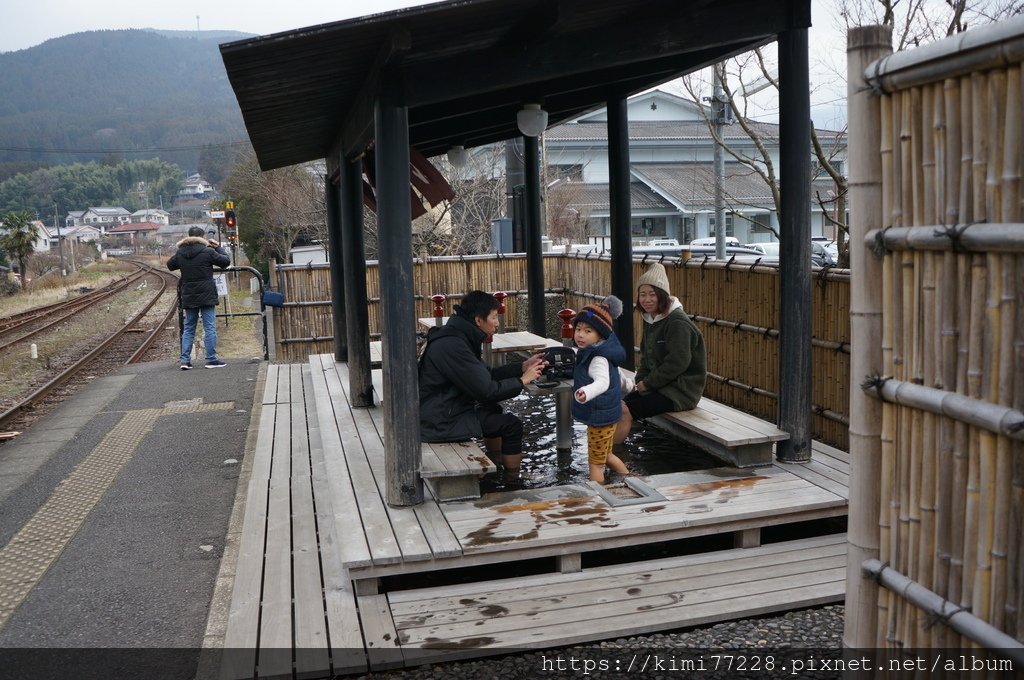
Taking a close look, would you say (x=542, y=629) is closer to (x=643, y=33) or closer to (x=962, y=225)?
(x=962, y=225)

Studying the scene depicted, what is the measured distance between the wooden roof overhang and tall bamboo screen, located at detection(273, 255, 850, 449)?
207 centimetres

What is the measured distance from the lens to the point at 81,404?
34.1 feet

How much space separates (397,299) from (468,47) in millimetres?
1396

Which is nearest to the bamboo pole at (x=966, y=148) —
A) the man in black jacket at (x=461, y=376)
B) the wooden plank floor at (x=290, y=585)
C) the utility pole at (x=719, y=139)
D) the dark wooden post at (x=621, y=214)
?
the wooden plank floor at (x=290, y=585)

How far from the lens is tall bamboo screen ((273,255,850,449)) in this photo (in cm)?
648

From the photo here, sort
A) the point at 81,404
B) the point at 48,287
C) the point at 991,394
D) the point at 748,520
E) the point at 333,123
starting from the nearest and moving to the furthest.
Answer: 1. the point at 991,394
2. the point at 748,520
3. the point at 333,123
4. the point at 81,404
5. the point at 48,287

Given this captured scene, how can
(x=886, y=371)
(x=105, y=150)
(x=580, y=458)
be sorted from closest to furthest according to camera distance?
(x=886, y=371) → (x=580, y=458) → (x=105, y=150)

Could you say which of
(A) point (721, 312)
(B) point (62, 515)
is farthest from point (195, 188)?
(B) point (62, 515)

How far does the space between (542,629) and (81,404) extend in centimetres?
839

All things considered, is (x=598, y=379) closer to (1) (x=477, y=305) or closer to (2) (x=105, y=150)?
(1) (x=477, y=305)

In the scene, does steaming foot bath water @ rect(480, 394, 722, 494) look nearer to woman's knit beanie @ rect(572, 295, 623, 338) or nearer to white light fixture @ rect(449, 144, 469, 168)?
woman's knit beanie @ rect(572, 295, 623, 338)

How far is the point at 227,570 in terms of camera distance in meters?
4.91

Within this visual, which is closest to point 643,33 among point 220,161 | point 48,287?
point 48,287

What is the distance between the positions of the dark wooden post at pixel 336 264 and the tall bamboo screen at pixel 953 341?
6852 mm
